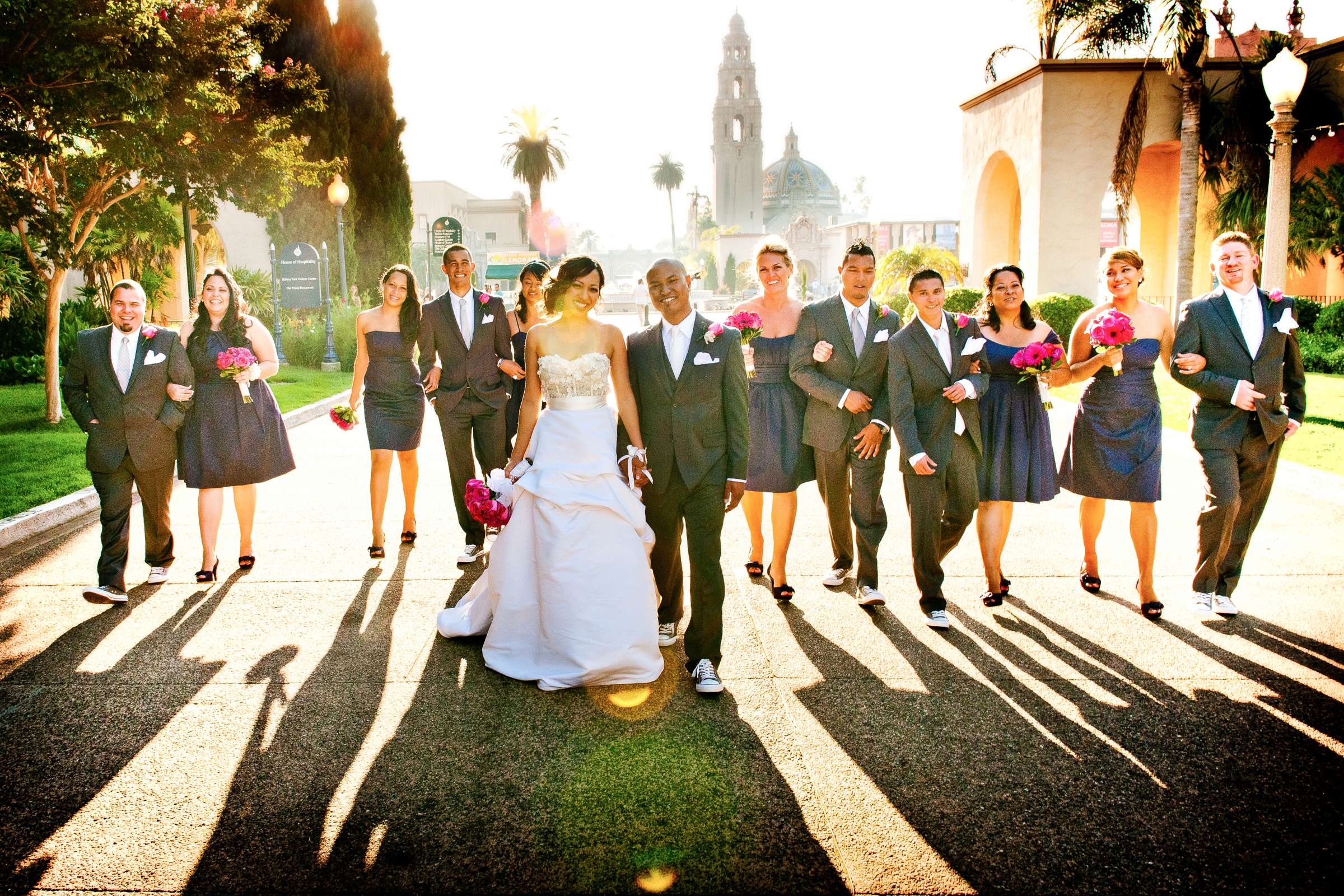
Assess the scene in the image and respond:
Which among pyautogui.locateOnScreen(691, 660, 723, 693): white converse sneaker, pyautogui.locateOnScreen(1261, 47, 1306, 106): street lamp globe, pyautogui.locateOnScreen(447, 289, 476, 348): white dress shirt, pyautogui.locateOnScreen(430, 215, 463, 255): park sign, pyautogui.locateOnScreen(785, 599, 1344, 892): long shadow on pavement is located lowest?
pyautogui.locateOnScreen(785, 599, 1344, 892): long shadow on pavement

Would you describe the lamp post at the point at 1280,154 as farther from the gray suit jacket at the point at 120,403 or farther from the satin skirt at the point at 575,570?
the gray suit jacket at the point at 120,403

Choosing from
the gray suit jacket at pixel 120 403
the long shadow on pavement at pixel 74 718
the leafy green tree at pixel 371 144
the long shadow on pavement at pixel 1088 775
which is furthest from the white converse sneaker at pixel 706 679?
the leafy green tree at pixel 371 144

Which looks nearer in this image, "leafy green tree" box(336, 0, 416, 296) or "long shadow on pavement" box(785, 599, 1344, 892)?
"long shadow on pavement" box(785, 599, 1344, 892)

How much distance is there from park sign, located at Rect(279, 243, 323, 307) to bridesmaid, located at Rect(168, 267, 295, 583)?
17958 millimetres

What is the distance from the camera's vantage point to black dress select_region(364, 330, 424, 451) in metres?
7.52

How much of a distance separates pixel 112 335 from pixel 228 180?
9337 millimetres

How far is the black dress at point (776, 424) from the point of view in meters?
6.25

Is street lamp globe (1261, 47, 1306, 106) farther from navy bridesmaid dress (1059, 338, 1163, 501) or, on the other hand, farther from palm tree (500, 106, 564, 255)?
palm tree (500, 106, 564, 255)

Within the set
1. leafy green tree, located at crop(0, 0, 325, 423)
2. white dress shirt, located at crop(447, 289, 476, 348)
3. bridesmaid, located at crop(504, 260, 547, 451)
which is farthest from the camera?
leafy green tree, located at crop(0, 0, 325, 423)

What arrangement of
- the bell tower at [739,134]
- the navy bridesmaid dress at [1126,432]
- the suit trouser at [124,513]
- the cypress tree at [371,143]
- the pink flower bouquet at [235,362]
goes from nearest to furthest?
the navy bridesmaid dress at [1126,432], the suit trouser at [124,513], the pink flower bouquet at [235,362], the cypress tree at [371,143], the bell tower at [739,134]

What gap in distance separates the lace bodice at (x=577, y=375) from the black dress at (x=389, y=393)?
9.45 ft

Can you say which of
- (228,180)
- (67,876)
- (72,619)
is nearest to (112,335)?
(72,619)

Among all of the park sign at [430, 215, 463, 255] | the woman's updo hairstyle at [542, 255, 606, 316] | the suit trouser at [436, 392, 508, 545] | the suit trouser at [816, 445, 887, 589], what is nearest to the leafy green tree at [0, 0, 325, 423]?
the suit trouser at [436, 392, 508, 545]

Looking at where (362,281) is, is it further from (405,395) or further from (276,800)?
(276,800)
